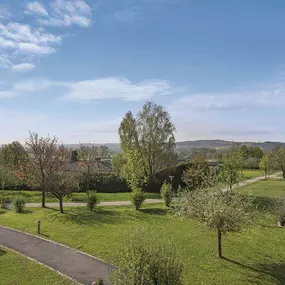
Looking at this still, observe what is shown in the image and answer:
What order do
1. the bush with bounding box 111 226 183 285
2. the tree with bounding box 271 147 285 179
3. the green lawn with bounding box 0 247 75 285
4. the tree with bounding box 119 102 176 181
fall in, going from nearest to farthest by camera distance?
the bush with bounding box 111 226 183 285, the green lawn with bounding box 0 247 75 285, the tree with bounding box 119 102 176 181, the tree with bounding box 271 147 285 179

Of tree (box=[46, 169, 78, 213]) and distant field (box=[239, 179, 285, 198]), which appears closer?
tree (box=[46, 169, 78, 213])

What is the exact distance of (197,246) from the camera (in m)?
17.6

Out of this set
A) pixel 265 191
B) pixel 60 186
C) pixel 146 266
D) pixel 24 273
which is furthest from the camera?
pixel 265 191

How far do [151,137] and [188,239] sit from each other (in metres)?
29.2

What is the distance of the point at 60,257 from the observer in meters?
16.3

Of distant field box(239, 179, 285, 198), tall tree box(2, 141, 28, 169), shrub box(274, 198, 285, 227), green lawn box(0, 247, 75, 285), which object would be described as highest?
tall tree box(2, 141, 28, 169)

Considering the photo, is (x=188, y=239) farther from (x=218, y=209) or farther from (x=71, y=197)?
(x=71, y=197)

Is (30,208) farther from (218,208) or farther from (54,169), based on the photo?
(218,208)

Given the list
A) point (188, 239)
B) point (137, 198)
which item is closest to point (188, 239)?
point (188, 239)

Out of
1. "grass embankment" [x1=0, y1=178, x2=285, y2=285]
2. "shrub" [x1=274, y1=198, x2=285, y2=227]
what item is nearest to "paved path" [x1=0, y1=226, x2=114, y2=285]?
"grass embankment" [x1=0, y1=178, x2=285, y2=285]

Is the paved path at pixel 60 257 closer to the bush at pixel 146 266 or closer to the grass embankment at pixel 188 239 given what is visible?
the grass embankment at pixel 188 239

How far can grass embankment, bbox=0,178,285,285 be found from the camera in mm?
14062

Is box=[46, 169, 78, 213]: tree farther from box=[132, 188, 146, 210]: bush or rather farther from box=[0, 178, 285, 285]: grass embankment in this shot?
box=[132, 188, 146, 210]: bush

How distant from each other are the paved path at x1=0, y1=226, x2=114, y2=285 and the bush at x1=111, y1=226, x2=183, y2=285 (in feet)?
11.9
